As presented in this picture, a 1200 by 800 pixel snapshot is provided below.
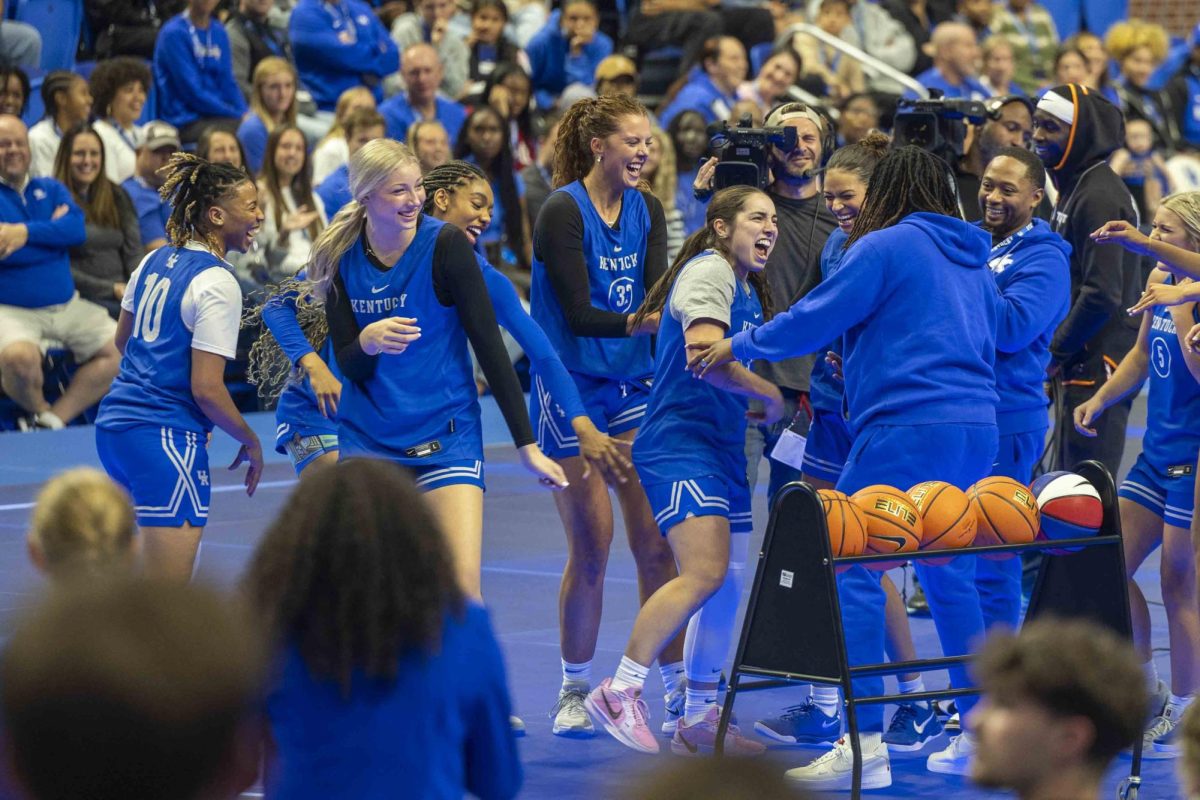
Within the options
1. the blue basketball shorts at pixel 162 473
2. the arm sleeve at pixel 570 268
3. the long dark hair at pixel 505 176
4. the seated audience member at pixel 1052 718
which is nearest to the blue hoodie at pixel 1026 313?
the arm sleeve at pixel 570 268

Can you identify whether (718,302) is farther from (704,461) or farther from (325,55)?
(325,55)

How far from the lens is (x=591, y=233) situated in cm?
636

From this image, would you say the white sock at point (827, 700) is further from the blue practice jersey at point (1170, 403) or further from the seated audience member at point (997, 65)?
the seated audience member at point (997, 65)

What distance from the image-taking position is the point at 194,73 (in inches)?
534

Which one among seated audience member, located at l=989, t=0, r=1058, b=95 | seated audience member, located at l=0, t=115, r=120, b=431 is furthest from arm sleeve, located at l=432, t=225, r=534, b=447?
seated audience member, located at l=989, t=0, r=1058, b=95

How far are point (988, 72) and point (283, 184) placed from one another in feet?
23.3

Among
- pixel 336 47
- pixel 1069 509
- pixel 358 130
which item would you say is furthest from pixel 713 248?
pixel 336 47

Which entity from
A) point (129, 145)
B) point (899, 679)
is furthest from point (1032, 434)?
point (129, 145)

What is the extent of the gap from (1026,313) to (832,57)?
12.3 meters

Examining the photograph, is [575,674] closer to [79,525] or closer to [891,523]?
[891,523]

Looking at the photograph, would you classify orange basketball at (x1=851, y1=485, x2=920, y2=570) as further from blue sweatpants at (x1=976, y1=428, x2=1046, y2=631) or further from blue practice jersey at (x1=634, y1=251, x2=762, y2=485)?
blue sweatpants at (x1=976, y1=428, x2=1046, y2=631)

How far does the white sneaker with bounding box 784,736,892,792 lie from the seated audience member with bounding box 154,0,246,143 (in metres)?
9.06

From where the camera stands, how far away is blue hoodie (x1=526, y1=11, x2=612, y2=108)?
16.6 meters

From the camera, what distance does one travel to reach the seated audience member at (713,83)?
15406 millimetres
